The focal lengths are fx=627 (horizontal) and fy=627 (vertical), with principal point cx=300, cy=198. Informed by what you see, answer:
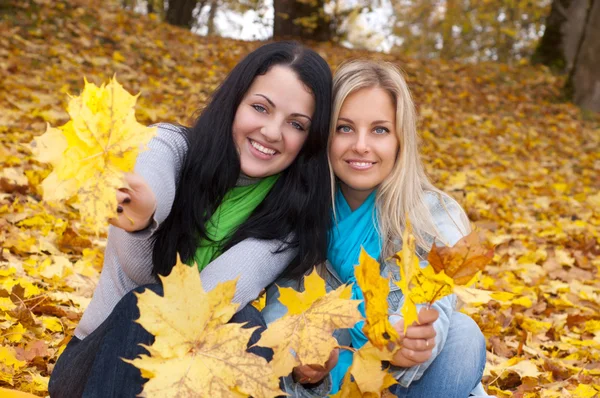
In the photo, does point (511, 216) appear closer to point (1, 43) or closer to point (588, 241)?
point (588, 241)

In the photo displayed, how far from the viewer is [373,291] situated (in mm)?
1081

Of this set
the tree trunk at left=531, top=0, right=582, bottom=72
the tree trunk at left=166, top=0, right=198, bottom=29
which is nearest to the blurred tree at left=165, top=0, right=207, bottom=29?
the tree trunk at left=166, top=0, right=198, bottom=29

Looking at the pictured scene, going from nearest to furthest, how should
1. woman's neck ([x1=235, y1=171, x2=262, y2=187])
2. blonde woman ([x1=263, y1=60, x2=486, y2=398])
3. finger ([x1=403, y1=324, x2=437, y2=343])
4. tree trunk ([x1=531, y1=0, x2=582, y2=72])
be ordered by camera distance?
finger ([x1=403, y1=324, x2=437, y2=343])
blonde woman ([x1=263, y1=60, x2=486, y2=398])
woman's neck ([x1=235, y1=171, x2=262, y2=187])
tree trunk ([x1=531, y1=0, x2=582, y2=72])

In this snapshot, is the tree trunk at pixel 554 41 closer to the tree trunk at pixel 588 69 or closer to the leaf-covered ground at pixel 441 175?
the leaf-covered ground at pixel 441 175

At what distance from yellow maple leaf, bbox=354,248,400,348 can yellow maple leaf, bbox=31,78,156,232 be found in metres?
0.41

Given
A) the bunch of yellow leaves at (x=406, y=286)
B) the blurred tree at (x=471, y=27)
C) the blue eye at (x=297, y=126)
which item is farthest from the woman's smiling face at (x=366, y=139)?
the blurred tree at (x=471, y=27)

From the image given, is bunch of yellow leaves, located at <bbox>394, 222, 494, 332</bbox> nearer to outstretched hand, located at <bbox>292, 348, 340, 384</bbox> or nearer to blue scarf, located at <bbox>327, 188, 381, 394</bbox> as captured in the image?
outstretched hand, located at <bbox>292, 348, 340, 384</bbox>

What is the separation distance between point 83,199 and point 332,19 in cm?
849

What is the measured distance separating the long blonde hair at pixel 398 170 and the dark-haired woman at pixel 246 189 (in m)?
0.08

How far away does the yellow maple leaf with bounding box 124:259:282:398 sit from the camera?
0.98 metres

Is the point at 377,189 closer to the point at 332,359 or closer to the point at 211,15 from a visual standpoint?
the point at 332,359

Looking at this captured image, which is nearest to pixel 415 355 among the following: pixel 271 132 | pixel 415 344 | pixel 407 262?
pixel 415 344

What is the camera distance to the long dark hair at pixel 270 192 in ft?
5.66

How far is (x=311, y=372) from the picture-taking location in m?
1.41
